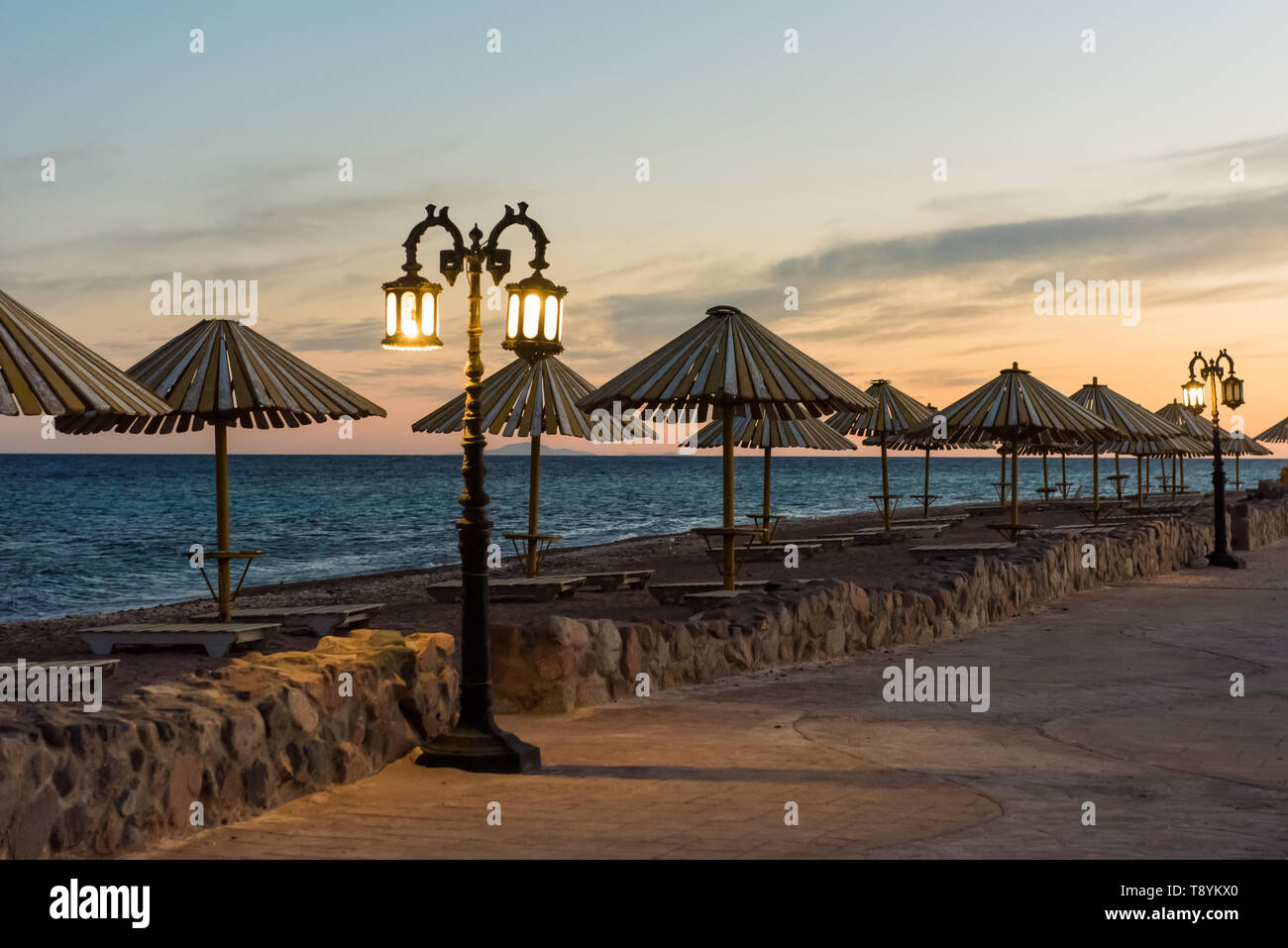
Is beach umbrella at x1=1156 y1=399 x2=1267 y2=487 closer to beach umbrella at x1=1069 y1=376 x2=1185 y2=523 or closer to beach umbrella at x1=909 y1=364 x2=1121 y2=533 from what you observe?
beach umbrella at x1=1069 y1=376 x2=1185 y2=523

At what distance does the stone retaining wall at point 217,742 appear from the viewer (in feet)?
17.6

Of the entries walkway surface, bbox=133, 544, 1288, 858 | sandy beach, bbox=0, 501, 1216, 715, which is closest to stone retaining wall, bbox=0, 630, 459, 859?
walkway surface, bbox=133, 544, 1288, 858

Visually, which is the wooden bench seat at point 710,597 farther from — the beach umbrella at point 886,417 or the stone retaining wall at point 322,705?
the beach umbrella at point 886,417

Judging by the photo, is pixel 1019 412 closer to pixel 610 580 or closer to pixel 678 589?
pixel 610 580

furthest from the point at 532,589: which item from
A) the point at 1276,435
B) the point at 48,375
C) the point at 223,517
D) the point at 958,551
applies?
the point at 1276,435

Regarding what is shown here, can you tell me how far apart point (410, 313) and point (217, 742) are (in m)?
3.00

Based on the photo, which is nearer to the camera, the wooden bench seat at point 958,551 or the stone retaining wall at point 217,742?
the stone retaining wall at point 217,742

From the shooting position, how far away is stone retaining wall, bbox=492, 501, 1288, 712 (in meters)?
9.81

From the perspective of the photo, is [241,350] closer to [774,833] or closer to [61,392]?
[61,392]

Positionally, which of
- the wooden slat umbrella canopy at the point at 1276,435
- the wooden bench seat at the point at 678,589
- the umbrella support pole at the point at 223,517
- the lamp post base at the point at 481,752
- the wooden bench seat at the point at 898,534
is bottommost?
the lamp post base at the point at 481,752

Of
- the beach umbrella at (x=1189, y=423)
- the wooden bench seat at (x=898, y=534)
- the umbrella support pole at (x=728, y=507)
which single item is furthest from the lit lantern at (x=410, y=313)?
the beach umbrella at (x=1189, y=423)

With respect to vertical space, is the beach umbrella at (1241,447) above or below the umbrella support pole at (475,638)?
above

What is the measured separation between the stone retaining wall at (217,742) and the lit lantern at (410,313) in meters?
1.86
